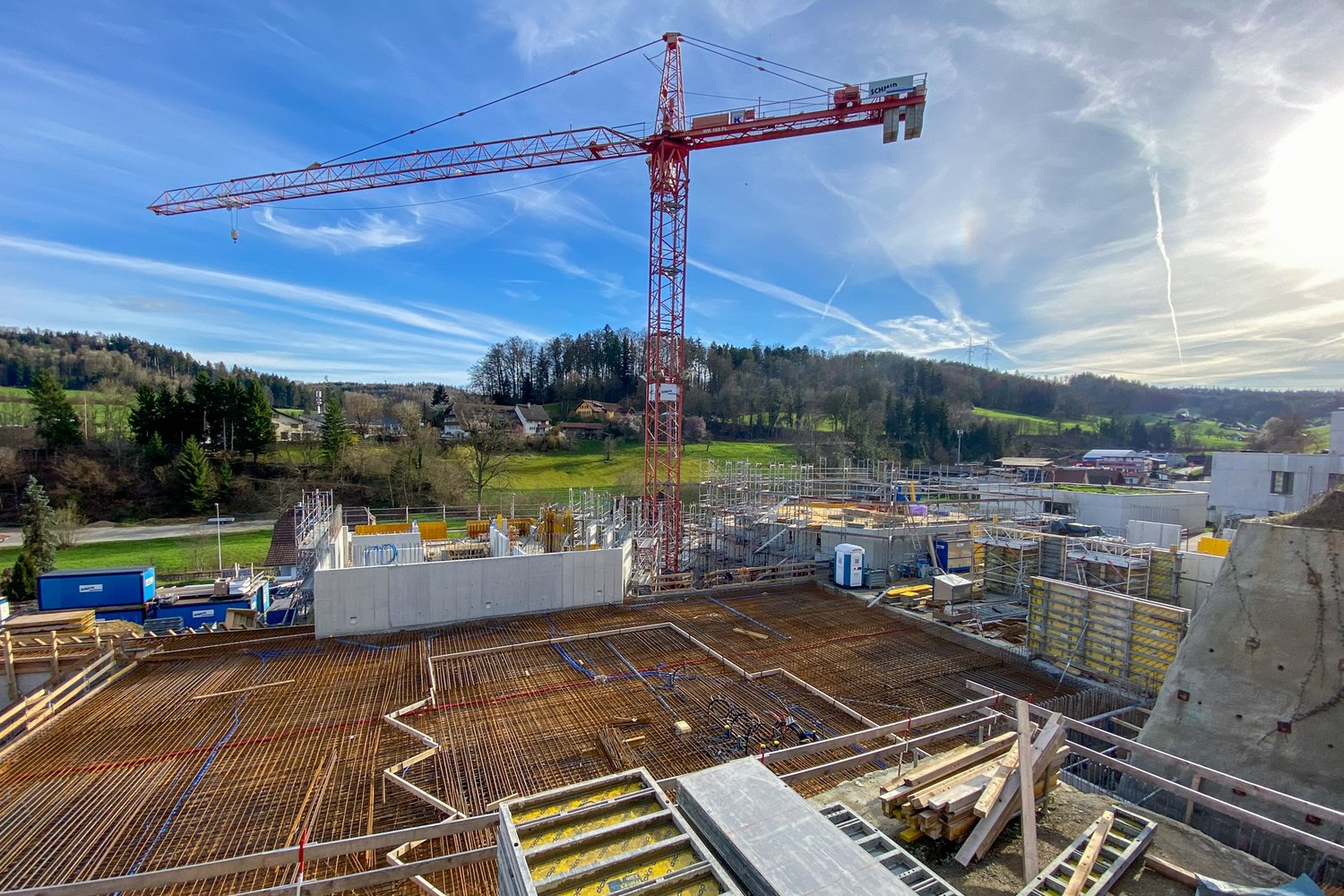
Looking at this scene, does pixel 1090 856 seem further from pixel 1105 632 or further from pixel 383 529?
pixel 383 529

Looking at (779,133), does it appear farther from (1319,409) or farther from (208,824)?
(1319,409)

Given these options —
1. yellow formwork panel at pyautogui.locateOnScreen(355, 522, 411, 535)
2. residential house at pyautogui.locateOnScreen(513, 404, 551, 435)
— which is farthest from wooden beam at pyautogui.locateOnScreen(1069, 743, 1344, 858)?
residential house at pyautogui.locateOnScreen(513, 404, 551, 435)

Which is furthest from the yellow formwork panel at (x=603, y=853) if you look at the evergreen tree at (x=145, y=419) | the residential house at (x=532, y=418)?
the residential house at (x=532, y=418)

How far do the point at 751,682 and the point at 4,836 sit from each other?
9823 mm

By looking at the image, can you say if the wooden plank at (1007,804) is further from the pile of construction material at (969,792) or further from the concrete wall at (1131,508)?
the concrete wall at (1131,508)

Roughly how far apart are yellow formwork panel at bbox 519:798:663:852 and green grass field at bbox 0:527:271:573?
33.4 metres

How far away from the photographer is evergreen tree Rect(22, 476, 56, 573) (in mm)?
23902

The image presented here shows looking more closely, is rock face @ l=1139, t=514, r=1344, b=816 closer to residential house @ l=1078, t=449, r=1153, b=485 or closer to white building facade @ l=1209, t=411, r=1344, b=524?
white building facade @ l=1209, t=411, r=1344, b=524

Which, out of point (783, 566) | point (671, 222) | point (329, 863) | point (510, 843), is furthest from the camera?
point (671, 222)

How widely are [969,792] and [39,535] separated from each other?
35.0m

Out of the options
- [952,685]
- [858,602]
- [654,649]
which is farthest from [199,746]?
[858,602]

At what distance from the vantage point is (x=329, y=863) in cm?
597

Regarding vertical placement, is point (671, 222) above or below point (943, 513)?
above

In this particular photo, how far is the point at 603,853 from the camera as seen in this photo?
147 inches
